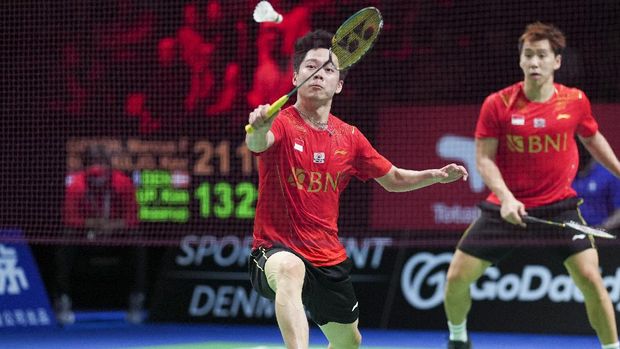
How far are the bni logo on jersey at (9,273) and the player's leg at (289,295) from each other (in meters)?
5.68

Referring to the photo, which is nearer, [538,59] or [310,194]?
[310,194]

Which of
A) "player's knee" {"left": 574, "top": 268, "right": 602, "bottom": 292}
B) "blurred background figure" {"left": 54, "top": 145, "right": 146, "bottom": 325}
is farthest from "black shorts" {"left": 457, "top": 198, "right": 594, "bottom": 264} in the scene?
"blurred background figure" {"left": 54, "top": 145, "right": 146, "bottom": 325}

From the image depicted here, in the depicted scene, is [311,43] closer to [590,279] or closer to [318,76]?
[318,76]

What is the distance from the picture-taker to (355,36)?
549 centimetres

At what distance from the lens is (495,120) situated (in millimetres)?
6914

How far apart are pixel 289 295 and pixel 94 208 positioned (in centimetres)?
613

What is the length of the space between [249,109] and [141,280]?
205 centimetres

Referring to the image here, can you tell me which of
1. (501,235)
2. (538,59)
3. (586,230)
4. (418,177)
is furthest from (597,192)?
(418,177)

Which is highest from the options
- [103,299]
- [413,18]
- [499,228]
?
[413,18]

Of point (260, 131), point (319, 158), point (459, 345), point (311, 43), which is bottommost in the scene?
point (459, 345)

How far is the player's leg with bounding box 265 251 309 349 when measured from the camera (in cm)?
484

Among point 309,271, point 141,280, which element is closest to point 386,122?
point 141,280

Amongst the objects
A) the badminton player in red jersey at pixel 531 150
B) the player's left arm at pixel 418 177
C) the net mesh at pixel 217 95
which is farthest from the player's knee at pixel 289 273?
the net mesh at pixel 217 95

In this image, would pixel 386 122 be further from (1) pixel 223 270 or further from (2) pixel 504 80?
(1) pixel 223 270
